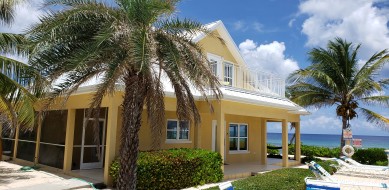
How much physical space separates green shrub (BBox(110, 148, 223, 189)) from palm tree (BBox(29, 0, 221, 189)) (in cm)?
167

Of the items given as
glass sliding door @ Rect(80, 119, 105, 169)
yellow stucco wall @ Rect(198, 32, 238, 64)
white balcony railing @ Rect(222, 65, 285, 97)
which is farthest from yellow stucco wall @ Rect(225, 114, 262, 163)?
glass sliding door @ Rect(80, 119, 105, 169)

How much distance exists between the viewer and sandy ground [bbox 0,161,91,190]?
34.5 ft

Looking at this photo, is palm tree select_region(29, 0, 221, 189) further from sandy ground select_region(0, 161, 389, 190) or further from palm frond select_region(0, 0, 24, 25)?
palm frond select_region(0, 0, 24, 25)

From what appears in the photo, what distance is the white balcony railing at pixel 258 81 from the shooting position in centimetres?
1659

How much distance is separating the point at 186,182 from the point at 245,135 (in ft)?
31.7

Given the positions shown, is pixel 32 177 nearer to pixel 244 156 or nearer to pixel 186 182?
pixel 186 182

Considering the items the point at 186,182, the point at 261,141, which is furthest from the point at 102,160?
the point at 261,141

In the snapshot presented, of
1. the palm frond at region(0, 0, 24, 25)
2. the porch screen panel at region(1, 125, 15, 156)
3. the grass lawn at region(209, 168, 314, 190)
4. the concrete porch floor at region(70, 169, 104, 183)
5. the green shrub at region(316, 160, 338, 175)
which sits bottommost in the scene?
the concrete porch floor at region(70, 169, 104, 183)

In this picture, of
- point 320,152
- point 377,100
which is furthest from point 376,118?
point 320,152

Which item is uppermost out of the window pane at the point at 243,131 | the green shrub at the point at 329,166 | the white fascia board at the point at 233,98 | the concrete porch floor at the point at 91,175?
the white fascia board at the point at 233,98

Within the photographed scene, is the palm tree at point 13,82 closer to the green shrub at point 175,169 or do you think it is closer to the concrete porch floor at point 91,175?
the concrete porch floor at point 91,175

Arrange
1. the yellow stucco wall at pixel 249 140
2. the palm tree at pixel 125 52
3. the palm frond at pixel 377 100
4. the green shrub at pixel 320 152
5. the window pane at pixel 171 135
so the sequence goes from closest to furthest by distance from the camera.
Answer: the palm tree at pixel 125 52 < the window pane at pixel 171 135 < the yellow stucco wall at pixel 249 140 < the palm frond at pixel 377 100 < the green shrub at pixel 320 152

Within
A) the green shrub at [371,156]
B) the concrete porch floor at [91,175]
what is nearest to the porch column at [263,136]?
the green shrub at [371,156]

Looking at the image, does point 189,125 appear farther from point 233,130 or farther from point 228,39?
point 228,39
